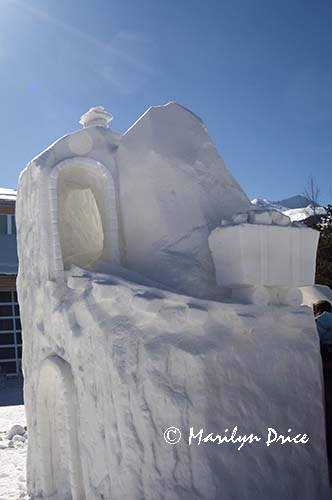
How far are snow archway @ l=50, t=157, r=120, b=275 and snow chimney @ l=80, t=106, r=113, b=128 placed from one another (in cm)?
93

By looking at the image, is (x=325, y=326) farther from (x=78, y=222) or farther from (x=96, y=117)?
(x=96, y=117)

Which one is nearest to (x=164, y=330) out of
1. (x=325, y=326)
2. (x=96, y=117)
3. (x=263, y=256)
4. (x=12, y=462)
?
(x=263, y=256)

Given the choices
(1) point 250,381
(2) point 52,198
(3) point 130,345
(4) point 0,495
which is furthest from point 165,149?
(4) point 0,495

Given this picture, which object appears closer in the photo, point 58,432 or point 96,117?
point 58,432

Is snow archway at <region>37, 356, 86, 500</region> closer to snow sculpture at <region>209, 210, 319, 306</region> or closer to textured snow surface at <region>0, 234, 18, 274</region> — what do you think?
snow sculpture at <region>209, 210, 319, 306</region>

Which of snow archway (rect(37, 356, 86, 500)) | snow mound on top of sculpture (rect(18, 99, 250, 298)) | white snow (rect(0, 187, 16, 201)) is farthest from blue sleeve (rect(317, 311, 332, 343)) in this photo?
white snow (rect(0, 187, 16, 201))

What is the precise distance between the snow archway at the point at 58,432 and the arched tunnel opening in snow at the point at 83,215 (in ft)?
4.13

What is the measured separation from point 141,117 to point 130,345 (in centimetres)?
309

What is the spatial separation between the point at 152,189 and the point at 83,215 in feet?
6.31

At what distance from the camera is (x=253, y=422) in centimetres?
429

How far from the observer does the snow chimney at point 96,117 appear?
6.70m

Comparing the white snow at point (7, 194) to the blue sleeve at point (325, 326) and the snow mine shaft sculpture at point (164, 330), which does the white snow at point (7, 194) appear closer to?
the snow mine shaft sculpture at point (164, 330)

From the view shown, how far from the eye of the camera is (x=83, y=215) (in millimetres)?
7176

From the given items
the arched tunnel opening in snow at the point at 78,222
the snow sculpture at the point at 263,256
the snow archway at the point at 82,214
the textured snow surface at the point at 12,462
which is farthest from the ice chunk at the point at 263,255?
the textured snow surface at the point at 12,462
